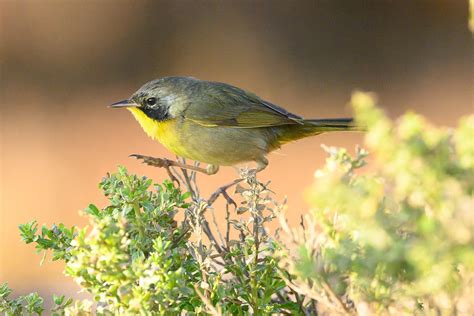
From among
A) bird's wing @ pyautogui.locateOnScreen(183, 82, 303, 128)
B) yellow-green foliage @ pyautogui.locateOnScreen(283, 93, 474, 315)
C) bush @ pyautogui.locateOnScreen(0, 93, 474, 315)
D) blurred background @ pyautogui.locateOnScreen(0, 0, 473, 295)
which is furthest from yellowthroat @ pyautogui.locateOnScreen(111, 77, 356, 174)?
blurred background @ pyautogui.locateOnScreen(0, 0, 473, 295)

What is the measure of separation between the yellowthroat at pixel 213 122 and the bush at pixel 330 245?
153 cm

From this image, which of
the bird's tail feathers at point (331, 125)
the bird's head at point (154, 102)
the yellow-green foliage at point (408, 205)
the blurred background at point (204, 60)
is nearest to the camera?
the yellow-green foliage at point (408, 205)

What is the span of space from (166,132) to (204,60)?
6134 mm

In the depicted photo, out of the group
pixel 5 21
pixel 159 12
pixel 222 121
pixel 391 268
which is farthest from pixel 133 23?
pixel 391 268

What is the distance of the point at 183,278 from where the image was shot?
1759 mm

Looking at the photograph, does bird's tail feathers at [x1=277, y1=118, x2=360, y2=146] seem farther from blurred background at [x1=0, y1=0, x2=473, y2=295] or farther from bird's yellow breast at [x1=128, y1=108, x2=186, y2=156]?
blurred background at [x1=0, y1=0, x2=473, y2=295]

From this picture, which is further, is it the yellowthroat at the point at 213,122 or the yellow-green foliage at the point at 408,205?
the yellowthroat at the point at 213,122

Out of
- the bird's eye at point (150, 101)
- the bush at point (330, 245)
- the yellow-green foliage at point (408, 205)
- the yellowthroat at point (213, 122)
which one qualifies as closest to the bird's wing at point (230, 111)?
the yellowthroat at point (213, 122)

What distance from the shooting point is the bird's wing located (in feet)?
12.5

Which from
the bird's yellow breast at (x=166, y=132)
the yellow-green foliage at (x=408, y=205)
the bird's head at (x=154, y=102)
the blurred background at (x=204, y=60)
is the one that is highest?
the blurred background at (x=204, y=60)

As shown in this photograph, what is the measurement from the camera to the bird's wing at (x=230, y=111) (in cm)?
379

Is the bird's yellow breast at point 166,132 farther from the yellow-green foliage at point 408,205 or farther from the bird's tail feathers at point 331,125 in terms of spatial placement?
the yellow-green foliage at point 408,205

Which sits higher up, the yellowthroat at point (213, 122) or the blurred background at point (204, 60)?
the blurred background at point (204, 60)

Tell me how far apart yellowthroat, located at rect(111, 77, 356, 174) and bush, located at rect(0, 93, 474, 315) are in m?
1.53
